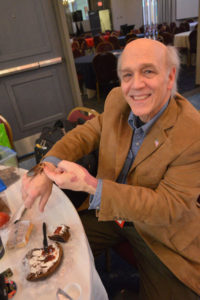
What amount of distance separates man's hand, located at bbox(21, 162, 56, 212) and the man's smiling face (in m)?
0.51

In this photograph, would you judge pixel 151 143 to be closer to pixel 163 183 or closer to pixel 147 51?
pixel 163 183

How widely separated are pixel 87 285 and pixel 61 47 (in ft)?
11.3

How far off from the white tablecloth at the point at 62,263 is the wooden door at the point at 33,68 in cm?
273

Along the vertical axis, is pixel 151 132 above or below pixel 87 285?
above

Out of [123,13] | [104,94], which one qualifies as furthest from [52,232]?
[123,13]

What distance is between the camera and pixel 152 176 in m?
0.97

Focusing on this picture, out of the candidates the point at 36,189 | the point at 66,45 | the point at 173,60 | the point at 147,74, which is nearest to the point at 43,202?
the point at 36,189

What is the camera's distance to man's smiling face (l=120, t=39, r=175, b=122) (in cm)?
90

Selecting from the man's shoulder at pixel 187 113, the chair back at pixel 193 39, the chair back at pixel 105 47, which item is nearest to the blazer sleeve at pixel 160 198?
the man's shoulder at pixel 187 113

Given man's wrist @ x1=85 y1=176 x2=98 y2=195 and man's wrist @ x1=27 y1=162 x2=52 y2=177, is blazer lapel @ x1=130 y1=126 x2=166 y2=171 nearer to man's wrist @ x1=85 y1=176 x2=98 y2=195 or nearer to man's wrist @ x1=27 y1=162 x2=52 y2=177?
man's wrist @ x1=85 y1=176 x2=98 y2=195

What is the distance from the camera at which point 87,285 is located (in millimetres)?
643

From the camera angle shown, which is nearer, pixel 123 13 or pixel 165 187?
pixel 165 187

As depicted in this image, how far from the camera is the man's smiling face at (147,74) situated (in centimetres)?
90

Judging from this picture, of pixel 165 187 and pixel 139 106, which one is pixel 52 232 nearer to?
pixel 165 187
